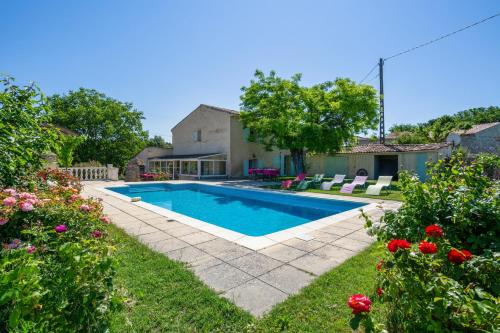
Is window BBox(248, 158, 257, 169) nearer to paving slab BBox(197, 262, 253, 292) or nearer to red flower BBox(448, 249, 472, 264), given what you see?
paving slab BBox(197, 262, 253, 292)

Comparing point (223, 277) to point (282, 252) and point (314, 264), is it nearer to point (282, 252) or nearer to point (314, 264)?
point (282, 252)

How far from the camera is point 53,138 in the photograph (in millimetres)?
3555

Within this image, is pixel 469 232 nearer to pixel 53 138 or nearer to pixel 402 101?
pixel 53 138

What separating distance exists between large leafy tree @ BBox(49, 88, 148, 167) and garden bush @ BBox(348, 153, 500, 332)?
31.0m

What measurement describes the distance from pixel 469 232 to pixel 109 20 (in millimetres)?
12832

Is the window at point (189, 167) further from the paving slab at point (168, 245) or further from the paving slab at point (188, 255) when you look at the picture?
the paving slab at point (188, 255)

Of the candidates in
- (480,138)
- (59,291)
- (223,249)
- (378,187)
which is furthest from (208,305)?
(480,138)

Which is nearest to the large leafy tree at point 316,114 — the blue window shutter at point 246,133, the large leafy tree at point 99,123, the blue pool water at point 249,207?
the blue window shutter at point 246,133

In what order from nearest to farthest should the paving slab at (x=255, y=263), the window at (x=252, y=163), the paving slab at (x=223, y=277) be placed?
the paving slab at (x=223, y=277), the paving slab at (x=255, y=263), the window at (x=252, y=163)

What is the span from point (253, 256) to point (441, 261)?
3.03 m

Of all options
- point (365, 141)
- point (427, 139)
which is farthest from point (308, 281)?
point (365, 141)

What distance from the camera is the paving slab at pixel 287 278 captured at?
326 centimetres

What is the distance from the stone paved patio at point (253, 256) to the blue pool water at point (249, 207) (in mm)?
2764

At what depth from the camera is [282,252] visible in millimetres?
4555
